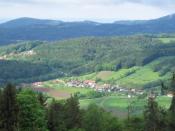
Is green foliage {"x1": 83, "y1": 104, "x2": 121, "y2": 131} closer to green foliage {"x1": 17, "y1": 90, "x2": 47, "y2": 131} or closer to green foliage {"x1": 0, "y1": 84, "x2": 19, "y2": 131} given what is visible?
green foliage {"x1": 17, "y1": 90, "x2": 47, "y2": 131}

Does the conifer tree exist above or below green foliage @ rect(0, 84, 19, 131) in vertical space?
below

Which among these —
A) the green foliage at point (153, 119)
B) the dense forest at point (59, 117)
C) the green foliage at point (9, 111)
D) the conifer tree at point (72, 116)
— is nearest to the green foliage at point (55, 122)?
the dense forest at point (59, 117)

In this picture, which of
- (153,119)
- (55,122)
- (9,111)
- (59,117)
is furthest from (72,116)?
(9,111)

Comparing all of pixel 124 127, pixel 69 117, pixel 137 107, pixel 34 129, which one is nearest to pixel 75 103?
pixel 69 117

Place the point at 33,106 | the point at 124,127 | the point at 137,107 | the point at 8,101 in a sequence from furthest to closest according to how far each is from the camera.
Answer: the point at 137,107 → the point at 124,127 → the point at 33,106 → the point at 8,101

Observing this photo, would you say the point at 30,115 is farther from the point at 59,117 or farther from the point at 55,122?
the point at 59,117

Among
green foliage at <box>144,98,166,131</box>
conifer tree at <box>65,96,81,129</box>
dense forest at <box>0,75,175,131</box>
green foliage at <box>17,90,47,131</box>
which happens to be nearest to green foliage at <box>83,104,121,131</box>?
dense forest at <box>0,75,175,131</box>

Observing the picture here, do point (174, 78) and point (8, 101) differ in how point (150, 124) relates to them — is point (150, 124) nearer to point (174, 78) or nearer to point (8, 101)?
point (174, 78)

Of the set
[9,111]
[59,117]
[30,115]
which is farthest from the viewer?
[59,117]
